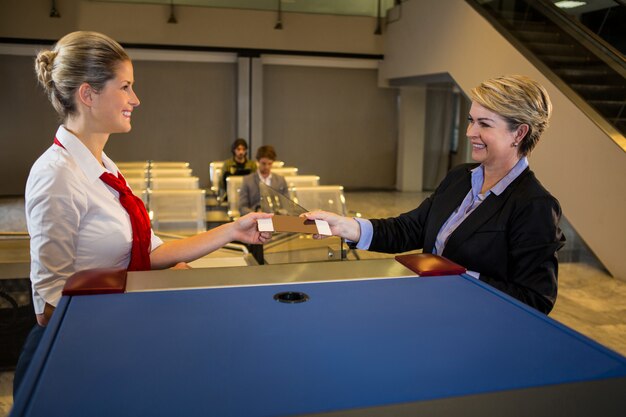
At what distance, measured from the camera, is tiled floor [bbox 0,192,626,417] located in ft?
14.4

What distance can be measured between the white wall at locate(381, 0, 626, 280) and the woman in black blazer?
4308 mm

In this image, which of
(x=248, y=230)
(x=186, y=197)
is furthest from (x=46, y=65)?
(x=186, y=197)

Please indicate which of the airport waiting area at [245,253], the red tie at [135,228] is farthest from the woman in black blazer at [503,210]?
the red tie at [135,228]

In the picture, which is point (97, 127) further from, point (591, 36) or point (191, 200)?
point (591, 36)

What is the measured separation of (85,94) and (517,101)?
1.49 m

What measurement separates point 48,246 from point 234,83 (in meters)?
11.7

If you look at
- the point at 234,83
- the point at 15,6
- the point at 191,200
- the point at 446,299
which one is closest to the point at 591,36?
the point at 191,200

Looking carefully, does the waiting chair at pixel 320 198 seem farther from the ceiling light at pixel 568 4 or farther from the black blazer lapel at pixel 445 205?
the black blazer lapel at pixel 445 205

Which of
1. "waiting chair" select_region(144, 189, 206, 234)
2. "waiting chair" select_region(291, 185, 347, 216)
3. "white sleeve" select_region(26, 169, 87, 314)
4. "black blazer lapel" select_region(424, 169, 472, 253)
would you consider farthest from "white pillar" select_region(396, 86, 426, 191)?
"white sleeve" select_region(26, 169, 87, 314)

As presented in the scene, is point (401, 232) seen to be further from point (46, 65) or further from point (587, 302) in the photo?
point (587, 302)

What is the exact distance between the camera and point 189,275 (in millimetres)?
1723

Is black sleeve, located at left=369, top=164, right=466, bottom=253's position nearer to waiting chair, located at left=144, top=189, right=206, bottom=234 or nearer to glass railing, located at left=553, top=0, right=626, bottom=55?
waiting chair, located at left=144, top=189, right=206, bottom=234

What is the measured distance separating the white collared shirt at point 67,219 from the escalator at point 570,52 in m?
5.54

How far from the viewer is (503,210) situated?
2.11 m
